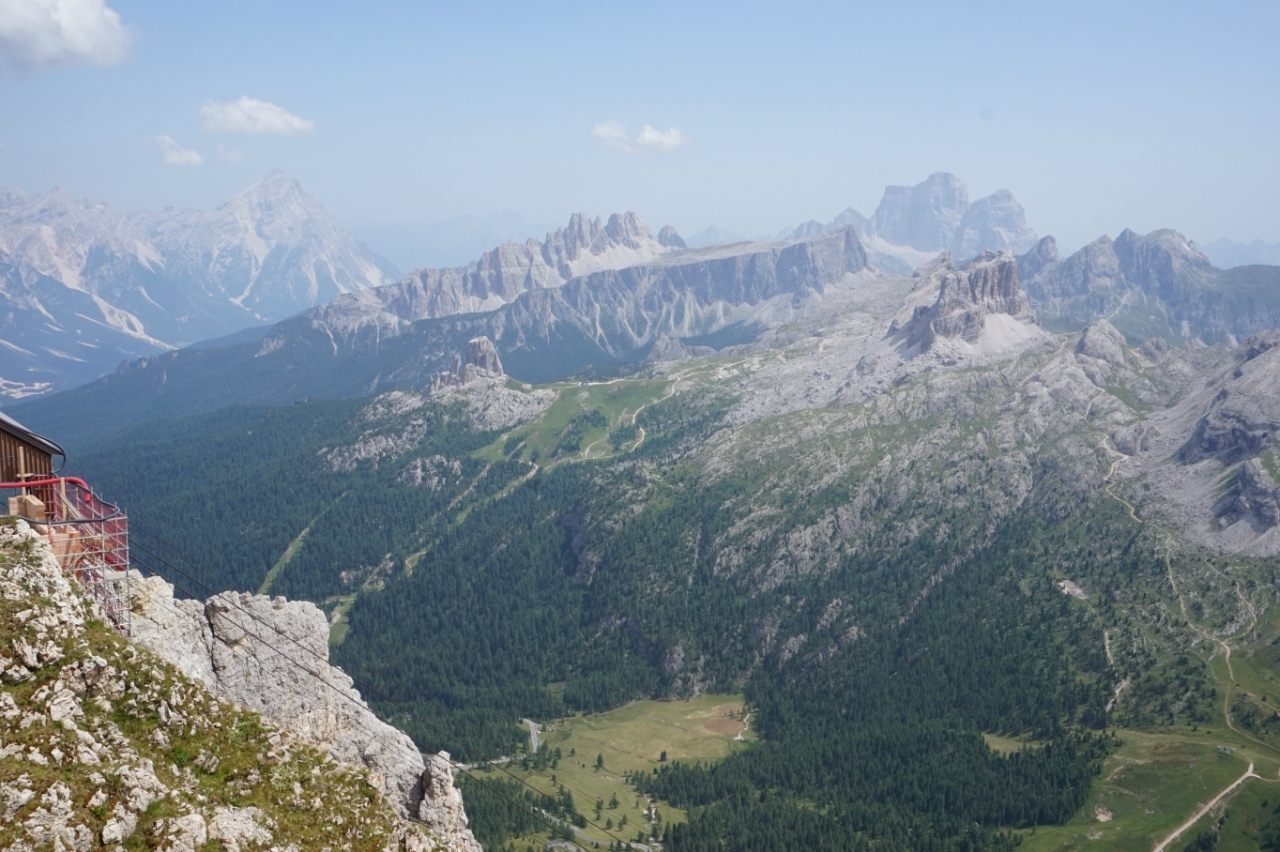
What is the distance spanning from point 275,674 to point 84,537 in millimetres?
17593

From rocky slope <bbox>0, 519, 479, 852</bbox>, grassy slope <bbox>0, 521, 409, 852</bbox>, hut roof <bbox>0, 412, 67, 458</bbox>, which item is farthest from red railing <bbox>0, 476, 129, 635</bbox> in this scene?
grassy slope <bbox>0, 521, 409, 852</bbox>

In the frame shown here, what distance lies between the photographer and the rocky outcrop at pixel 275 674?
6116 centimetres

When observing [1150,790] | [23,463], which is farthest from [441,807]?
[1150,790]

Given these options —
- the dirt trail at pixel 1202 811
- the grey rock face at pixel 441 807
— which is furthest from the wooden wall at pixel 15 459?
the dirt trail at pixel 1202 811

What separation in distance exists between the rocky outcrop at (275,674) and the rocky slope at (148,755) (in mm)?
264

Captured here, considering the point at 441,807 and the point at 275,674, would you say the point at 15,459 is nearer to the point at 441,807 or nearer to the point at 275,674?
the point at 275,674

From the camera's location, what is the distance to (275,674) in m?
68.6

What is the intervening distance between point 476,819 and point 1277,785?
415 feet

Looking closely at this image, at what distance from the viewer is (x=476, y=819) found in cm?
16375

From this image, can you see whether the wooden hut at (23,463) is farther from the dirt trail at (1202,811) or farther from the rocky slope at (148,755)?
the dirt trail at (1202,811)

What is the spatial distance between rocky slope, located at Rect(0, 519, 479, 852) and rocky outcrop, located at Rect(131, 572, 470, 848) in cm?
26

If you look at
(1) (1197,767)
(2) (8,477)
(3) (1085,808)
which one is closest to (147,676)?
(2) (8,477)

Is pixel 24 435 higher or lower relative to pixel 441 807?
higher

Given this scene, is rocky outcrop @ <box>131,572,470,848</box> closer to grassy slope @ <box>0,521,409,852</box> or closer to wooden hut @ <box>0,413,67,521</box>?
wooden hut @ <box>0,413,67,521</box>
